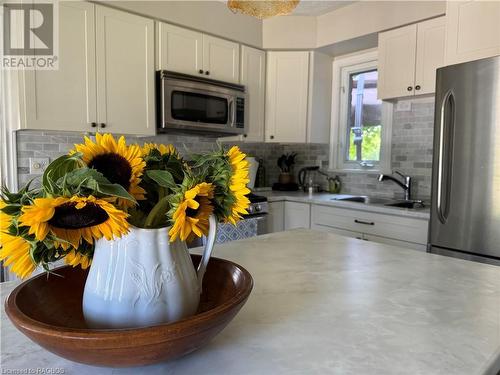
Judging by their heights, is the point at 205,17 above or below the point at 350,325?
above

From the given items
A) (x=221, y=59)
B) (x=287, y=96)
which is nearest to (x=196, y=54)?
(x=221, y=59)

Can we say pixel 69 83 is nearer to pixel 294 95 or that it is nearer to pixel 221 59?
pixel 221 59

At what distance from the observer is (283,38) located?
3357 millimetres

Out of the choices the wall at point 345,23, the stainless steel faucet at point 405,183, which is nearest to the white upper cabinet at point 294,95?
the wall at point 345,23

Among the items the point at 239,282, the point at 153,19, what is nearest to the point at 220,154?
the point at 239,282

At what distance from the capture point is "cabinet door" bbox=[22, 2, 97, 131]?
86.4 inches

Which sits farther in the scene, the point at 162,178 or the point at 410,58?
the point at 410,58

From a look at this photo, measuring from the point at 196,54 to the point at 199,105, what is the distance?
0.43 meters

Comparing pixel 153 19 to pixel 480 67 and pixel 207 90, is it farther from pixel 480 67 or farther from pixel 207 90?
pixel 480 67

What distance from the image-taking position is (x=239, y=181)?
0.59 meters

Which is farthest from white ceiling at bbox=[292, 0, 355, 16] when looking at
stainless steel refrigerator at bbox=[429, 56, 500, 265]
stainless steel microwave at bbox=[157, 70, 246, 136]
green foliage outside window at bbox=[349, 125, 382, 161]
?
stainless steel refrigerator at bbox=[429, 56, 500, 265]

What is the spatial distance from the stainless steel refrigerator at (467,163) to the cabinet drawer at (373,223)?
209 mm

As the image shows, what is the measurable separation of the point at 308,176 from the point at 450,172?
190 cm

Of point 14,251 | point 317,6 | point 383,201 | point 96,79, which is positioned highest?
point 317,6
